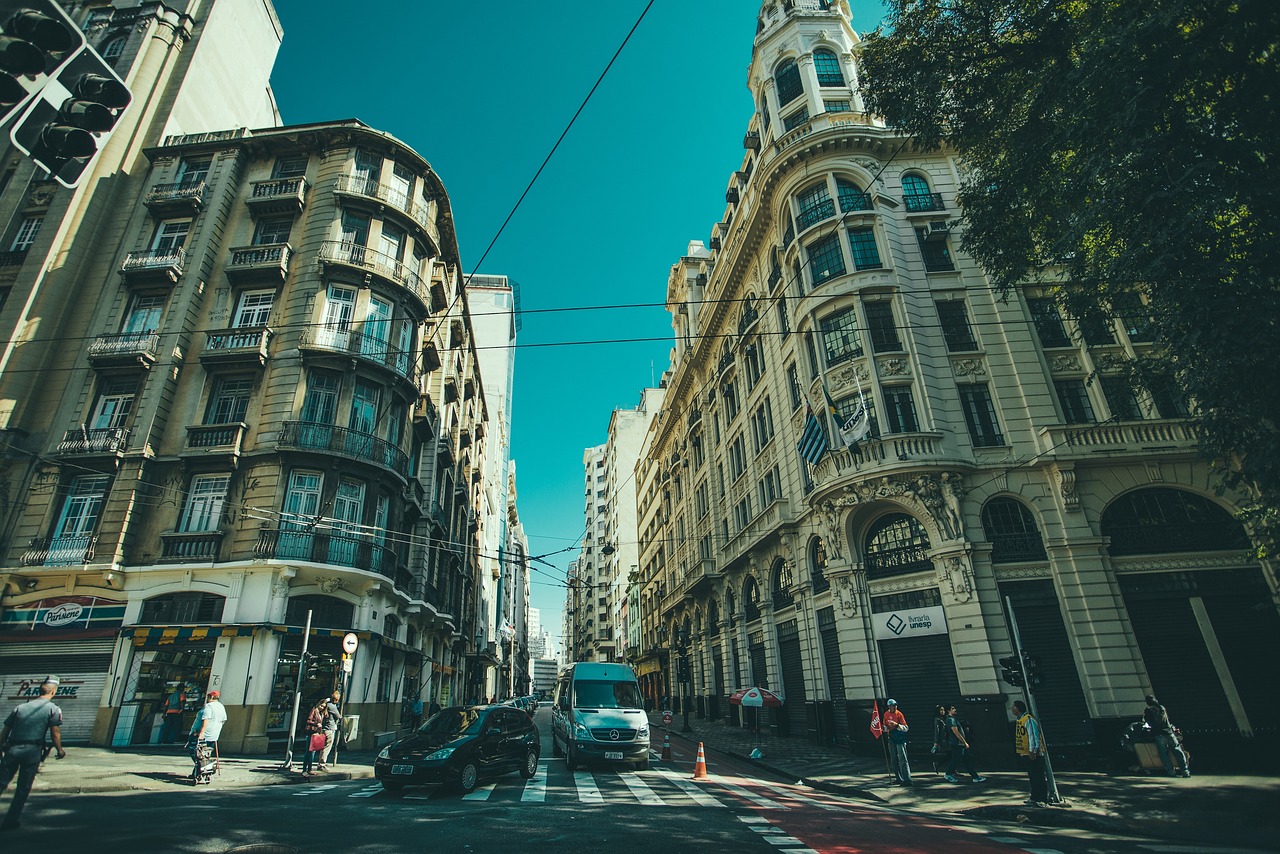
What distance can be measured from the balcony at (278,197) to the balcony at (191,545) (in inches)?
536

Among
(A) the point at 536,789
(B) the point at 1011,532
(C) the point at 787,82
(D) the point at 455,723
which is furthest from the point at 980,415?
(D) the point at 455,723

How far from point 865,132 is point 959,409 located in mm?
11861

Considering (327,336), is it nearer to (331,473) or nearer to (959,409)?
(331,473)

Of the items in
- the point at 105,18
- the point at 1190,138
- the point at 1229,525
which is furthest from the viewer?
the point at 105,18

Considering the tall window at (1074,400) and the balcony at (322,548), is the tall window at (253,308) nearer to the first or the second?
the balcony at (322,548)

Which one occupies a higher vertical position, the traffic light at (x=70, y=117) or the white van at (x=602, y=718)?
the traffic light at (x=70, y=117)

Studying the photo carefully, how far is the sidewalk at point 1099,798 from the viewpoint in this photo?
9.76 m

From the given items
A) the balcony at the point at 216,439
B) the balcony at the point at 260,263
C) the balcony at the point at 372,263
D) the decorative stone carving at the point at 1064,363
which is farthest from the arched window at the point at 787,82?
the balcony at the point at 216,439

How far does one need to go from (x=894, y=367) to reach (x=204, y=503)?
24.8 metres

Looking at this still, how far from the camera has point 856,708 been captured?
1975 centimetres

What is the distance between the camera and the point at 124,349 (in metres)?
21.9

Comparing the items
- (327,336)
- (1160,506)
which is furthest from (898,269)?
(327,336)

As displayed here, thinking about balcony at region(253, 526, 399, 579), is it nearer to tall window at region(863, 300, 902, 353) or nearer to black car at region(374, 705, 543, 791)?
black car at region(374, 705, 543, 791)

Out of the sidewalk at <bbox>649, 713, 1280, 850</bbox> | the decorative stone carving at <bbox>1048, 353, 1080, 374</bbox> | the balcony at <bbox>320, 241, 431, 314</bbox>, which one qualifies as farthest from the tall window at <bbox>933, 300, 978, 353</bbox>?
the balcony at <bbox>320, 241, 431, 314</bbox>
